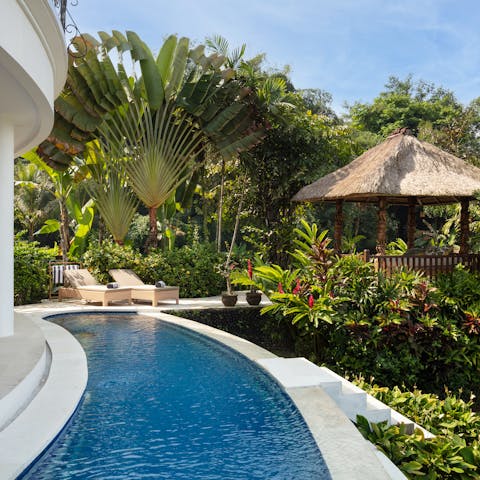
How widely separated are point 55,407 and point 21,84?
3.21 m

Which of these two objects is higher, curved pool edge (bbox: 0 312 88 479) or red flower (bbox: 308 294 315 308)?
red flower (bbox: 308 294 315 308)

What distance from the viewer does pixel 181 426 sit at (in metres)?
4.74

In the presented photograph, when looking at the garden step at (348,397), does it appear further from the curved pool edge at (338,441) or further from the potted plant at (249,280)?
the potted plant at (249,280)

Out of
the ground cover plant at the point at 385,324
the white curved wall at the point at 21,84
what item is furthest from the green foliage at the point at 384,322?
the white curved wall at the point at 21,84

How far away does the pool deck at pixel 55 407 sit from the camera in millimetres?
3797

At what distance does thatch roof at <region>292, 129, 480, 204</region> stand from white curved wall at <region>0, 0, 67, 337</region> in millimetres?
7472

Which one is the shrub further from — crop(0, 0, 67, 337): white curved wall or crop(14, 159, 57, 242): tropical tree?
crop(14, 159, 57, 242): tropical tree

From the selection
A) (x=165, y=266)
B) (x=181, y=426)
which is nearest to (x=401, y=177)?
(x=165, y=266)

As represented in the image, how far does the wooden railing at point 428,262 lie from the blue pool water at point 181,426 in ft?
16.5

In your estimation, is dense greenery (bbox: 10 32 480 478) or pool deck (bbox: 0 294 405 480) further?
dense greenery (bbox: 10 32 480 478)

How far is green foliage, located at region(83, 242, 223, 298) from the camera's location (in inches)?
575

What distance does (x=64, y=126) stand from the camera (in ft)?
46.8

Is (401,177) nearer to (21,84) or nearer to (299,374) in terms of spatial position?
(299,374)

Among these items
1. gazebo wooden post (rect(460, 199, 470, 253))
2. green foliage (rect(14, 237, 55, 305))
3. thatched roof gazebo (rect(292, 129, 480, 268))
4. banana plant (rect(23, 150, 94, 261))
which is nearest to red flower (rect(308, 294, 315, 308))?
thatched roof gazebo (rect(292, 129, 480, 268))
